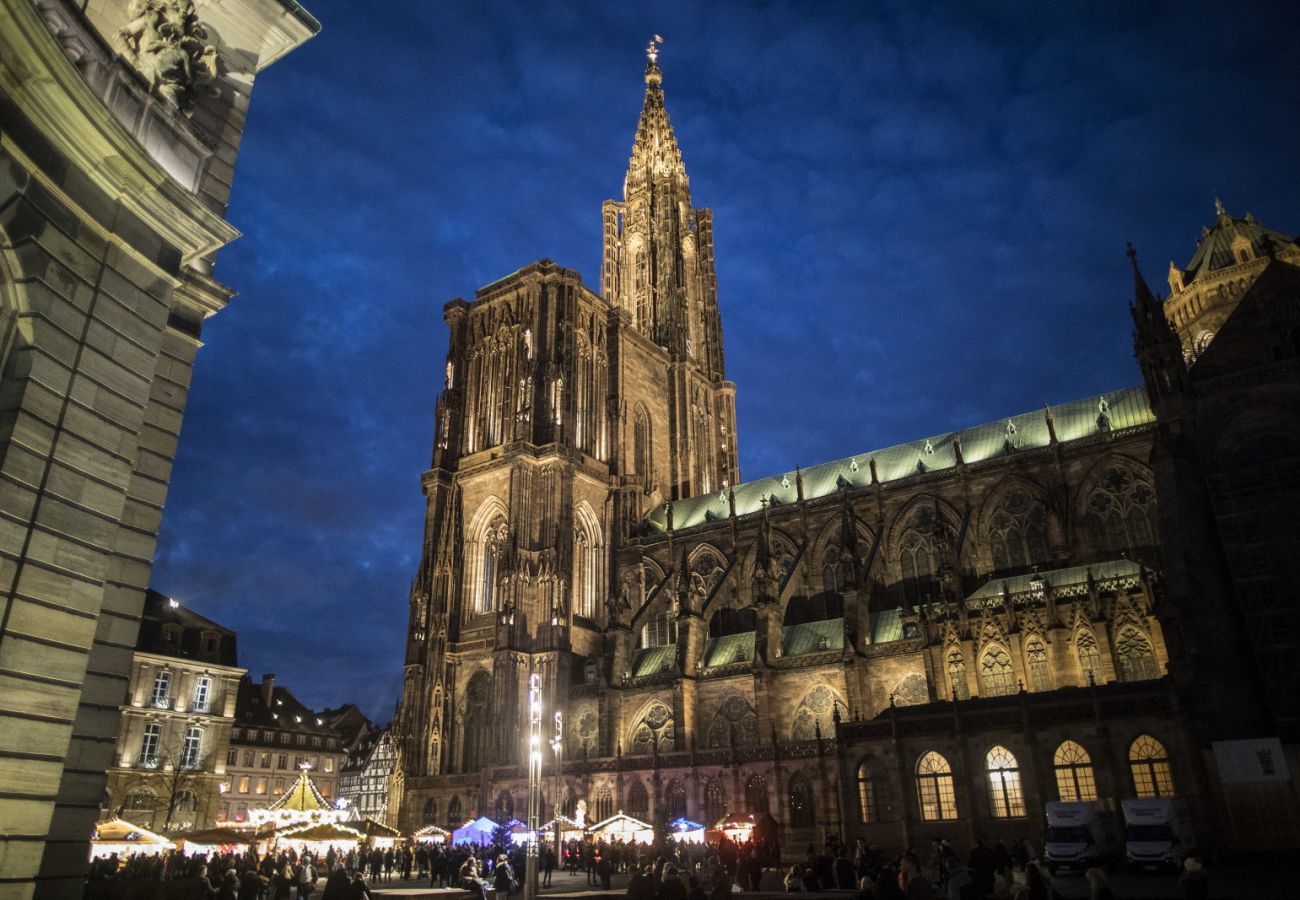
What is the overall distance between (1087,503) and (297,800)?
36.0 meters

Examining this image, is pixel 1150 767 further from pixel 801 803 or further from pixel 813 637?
pixel 813 637

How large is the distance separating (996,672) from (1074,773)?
18.4ft

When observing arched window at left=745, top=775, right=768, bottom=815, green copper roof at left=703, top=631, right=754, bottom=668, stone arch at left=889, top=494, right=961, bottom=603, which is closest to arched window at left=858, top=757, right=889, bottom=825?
arched window at left=745, top=775, right=768, bottom=815

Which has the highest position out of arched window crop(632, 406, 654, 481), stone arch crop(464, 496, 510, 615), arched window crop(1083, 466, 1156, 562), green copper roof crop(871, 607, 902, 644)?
arched window crop(632, 406, 654, 481)

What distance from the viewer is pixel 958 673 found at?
35594 millimetres

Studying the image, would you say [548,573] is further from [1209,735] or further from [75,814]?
[75,814]

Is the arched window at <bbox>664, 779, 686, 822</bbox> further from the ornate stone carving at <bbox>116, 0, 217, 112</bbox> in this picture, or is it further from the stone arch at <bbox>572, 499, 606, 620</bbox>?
the ornate stone carving at <bbox>116, 0, 217, 112</bbox>

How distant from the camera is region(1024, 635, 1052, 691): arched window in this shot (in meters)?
33.7

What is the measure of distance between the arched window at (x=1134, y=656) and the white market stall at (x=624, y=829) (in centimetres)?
1963

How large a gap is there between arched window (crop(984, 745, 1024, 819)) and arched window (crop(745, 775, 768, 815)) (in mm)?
10463

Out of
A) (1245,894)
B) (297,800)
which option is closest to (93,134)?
(1245,894)

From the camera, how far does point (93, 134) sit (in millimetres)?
10156

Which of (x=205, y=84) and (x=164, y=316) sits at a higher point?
(x=205, y=84)

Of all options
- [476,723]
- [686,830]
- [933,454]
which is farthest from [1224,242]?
[476,723]
